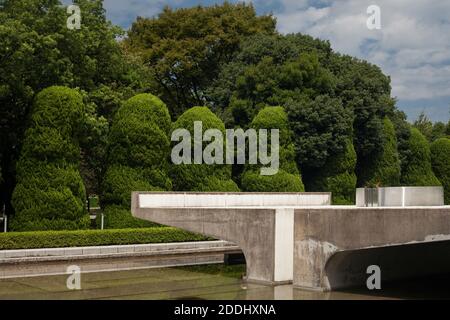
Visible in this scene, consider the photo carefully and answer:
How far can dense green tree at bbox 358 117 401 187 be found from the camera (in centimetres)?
3950

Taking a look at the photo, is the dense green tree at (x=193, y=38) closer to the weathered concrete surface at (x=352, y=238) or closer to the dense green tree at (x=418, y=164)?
the dense green tree at (x=418, y=164)

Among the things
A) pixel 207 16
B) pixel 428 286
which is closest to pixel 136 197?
pixel 428 286

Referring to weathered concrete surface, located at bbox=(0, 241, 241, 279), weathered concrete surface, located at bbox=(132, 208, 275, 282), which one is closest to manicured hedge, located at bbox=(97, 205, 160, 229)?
weathered concrete surface, located at bbox=(0, 241, 241, 279)

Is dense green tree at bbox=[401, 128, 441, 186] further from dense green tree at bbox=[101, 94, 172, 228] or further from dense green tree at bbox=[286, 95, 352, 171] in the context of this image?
dense green tree at bbox=[101, 94, 172, 228]

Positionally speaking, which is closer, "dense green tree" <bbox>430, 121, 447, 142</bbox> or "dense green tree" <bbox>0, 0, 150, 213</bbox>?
"dense green tree" <bbox>0, 0, 150, 213</bbox>

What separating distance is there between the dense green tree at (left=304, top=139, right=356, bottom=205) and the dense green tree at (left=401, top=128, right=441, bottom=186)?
34.1ft

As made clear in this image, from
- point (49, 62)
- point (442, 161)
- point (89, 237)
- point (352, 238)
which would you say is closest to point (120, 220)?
point (89, 237)

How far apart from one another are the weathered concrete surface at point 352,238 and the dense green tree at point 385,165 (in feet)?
71.5

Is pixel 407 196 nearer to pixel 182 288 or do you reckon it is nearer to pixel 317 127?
pixel 182 288

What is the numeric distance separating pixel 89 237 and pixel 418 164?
29.4 meters

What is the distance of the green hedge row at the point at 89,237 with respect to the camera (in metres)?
20.6

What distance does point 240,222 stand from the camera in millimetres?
17562

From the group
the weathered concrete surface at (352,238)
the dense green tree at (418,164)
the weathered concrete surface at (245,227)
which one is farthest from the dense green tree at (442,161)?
the weathered concrete surface at (245,227)
